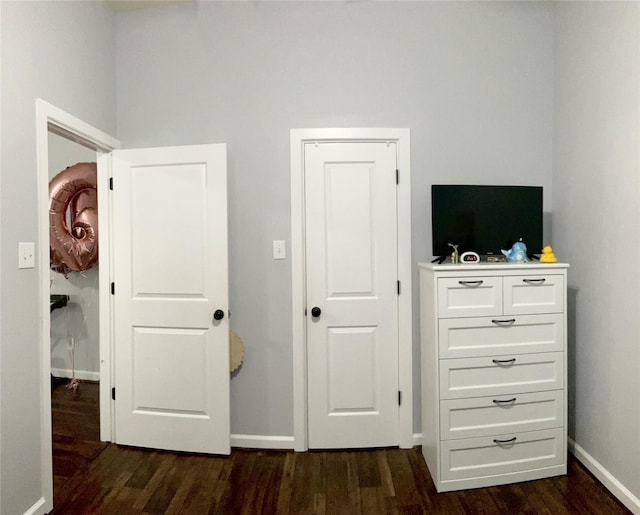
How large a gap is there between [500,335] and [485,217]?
2.28 feet

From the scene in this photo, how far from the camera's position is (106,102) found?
1.99m

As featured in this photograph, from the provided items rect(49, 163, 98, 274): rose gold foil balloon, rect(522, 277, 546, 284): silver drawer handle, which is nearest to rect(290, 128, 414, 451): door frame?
rect(522, 277, 546, 284): silver drawer handle

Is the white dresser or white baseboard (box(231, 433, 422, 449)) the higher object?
the white dresser

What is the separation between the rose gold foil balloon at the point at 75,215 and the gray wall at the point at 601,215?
3641 millimetres

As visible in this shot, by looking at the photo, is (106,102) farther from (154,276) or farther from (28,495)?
(28,495)

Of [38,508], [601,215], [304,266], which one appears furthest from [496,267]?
[38,508]

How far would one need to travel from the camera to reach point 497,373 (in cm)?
168

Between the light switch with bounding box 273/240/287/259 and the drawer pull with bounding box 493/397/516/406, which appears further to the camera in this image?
the light switch with bounding box 273/240/287/259

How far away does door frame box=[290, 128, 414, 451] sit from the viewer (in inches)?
77.8

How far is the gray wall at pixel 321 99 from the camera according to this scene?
78.9 inches

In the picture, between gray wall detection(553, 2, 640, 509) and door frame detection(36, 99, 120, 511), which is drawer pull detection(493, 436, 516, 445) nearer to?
gray wall detection(553, 2, 640, 509)

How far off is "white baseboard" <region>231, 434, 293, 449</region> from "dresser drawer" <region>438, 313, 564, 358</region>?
1.16 m

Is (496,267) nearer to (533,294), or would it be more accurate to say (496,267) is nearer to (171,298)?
(533,294)

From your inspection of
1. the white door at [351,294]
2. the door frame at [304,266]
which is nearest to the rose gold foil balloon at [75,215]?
the door frame at [304,266]
